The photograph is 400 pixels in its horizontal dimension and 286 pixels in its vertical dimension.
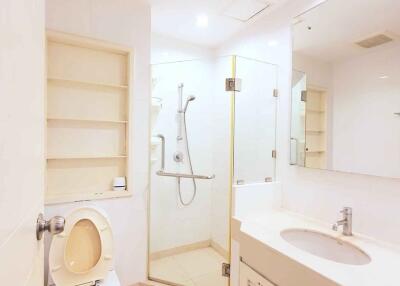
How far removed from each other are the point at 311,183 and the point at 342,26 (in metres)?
1.06

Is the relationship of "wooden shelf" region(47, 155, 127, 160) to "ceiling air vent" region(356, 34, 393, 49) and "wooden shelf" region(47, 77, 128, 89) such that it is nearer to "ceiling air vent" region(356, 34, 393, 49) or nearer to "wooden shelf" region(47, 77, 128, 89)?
"wooden shelf" region(47, 77, 128, 89)

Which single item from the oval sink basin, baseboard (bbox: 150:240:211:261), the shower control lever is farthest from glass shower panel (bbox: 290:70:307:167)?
the shower control lever

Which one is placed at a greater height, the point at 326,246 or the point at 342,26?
the point at 342,26

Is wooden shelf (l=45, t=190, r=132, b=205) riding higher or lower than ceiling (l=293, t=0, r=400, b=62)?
lower

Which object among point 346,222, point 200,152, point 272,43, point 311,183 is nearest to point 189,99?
point 200,152

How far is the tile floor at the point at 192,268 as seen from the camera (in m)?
2.24

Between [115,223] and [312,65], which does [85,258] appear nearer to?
[115,223]

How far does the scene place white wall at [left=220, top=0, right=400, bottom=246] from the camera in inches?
52.4

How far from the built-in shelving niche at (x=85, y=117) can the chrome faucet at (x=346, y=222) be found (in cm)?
155

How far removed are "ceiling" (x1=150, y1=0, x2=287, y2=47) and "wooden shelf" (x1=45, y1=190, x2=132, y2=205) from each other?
1.60m

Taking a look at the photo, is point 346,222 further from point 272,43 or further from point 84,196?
point 84,196

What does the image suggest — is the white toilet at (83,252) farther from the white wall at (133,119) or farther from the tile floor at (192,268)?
the tile floor at (192,268)

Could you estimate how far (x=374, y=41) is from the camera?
1397 mm

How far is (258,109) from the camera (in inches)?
84.4
